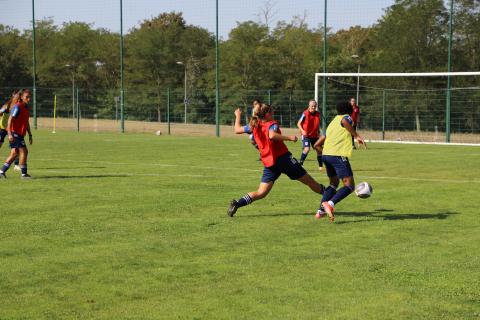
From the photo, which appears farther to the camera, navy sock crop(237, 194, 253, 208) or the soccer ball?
the soccer ball

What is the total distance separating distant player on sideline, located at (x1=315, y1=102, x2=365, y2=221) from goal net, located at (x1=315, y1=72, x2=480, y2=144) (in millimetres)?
30498

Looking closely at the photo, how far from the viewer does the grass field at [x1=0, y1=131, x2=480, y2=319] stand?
714cm

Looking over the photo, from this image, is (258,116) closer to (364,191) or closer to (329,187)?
(329,187)

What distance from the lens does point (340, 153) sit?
1230 cm

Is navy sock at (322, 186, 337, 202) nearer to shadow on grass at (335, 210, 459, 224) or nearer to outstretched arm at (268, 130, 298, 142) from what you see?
shadow on grass at (335, 210, 459, 224)

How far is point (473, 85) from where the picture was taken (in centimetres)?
4538

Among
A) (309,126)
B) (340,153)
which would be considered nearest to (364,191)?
(340,153)

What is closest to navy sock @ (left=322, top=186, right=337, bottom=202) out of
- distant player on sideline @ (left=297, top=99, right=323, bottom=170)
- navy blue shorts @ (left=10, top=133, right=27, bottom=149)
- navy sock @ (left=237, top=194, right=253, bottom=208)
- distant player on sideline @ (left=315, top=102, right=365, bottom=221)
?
distant player on sideline @ (left=315, top=102, right=365, bottom=221)

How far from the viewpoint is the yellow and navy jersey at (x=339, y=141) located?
12.3 m

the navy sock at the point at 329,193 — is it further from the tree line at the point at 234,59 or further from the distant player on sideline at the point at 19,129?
the tree line at the point at 234,59

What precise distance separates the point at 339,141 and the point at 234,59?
6097cm

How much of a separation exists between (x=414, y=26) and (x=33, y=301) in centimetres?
5469


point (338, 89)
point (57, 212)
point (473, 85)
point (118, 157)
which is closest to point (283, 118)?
point (338, 89)

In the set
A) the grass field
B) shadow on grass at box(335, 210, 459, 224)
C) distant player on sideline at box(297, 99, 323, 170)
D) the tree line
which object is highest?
the tree line
